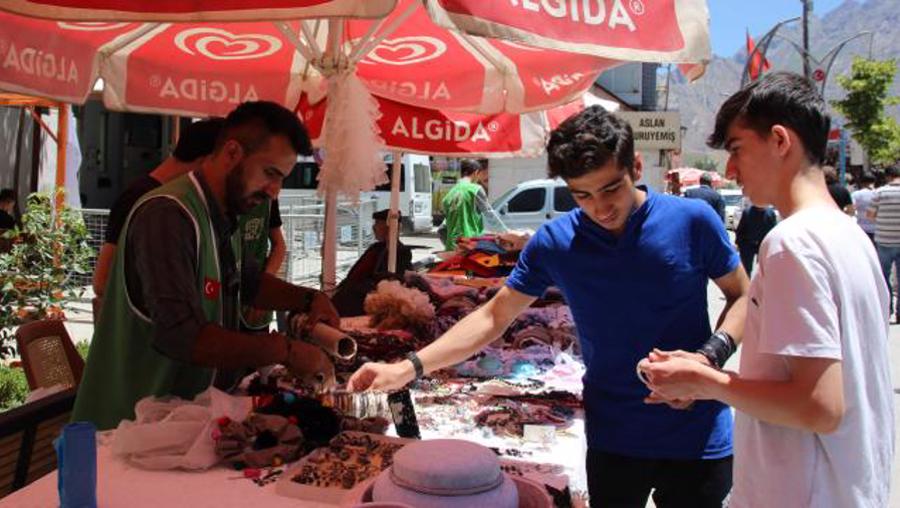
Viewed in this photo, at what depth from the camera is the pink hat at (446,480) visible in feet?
4.63

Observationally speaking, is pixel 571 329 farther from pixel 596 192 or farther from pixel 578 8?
pixel 578 8

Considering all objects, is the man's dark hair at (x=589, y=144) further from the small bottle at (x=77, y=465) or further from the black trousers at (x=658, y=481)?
the small bottle at (x=77, y=465)

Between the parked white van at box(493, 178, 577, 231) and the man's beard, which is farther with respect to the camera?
the parked white van at box(493, 178, 577, 231)

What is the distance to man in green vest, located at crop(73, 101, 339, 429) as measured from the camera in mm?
2131

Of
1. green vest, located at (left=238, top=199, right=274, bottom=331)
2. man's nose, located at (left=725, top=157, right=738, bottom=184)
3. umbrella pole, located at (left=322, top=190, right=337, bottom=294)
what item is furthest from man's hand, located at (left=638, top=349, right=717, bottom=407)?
umbrella pole, located at (left=322, top=190, right=337, bottom=294)

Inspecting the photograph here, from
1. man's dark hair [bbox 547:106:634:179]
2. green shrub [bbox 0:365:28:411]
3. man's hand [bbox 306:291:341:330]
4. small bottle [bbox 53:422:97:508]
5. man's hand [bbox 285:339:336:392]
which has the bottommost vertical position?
green shrub [bbox 0:365:28:411]

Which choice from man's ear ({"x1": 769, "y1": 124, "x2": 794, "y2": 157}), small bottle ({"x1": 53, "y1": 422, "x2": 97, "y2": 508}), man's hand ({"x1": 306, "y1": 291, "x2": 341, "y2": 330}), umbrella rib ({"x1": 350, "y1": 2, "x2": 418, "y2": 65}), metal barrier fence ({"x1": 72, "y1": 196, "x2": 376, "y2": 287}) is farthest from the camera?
metal barrier fence ({"x1": 72, "y1": 196, "x2": 376, "y2": 287})

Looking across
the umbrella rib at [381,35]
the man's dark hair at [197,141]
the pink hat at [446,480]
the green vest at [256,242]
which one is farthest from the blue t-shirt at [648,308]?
the umbrella rib at [381,35]

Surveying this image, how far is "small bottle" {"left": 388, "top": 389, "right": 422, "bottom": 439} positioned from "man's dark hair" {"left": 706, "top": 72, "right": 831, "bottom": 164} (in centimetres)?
133

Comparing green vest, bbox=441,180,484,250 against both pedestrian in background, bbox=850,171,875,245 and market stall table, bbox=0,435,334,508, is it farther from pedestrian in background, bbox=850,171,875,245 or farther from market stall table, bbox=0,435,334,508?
market stall table, bbox=0,435,334,508

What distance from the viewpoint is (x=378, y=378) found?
2508mm

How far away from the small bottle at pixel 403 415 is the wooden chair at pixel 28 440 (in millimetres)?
1454

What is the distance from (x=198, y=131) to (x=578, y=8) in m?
2.04

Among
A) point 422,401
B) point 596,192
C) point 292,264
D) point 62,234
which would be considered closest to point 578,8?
point 596,192
